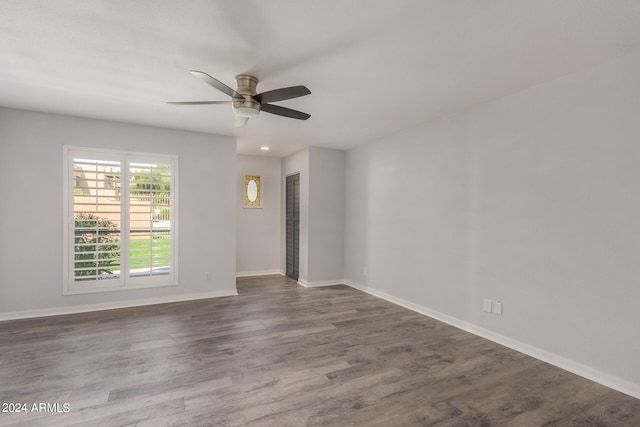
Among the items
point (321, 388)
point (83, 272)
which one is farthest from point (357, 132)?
point (83, 272)

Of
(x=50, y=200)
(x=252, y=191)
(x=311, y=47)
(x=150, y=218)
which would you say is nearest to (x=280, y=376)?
(x=311, y=47)

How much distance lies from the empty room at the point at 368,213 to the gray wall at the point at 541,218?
0.7 inches

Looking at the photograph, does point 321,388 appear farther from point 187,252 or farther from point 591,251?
point 187,252

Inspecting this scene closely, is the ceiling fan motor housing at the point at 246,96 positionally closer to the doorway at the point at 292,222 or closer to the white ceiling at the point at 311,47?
the white ceiling at the point at 311,47

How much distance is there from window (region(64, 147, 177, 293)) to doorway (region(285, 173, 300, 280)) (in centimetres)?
228

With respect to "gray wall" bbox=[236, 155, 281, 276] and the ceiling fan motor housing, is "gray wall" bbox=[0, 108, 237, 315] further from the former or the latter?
the ceiling fan motor housing

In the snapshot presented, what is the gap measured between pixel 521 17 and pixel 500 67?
27.1 inches

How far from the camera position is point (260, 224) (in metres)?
6.61

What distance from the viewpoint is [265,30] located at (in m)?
2.07

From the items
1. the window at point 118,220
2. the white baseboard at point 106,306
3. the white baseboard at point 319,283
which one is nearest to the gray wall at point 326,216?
the white baseboard at point 319,283

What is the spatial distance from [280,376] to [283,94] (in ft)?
7.63

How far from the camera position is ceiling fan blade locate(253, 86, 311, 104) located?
8.05 feet

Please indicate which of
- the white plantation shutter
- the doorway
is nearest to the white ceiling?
the white plantation shutter

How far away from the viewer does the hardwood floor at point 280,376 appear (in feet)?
6.51
